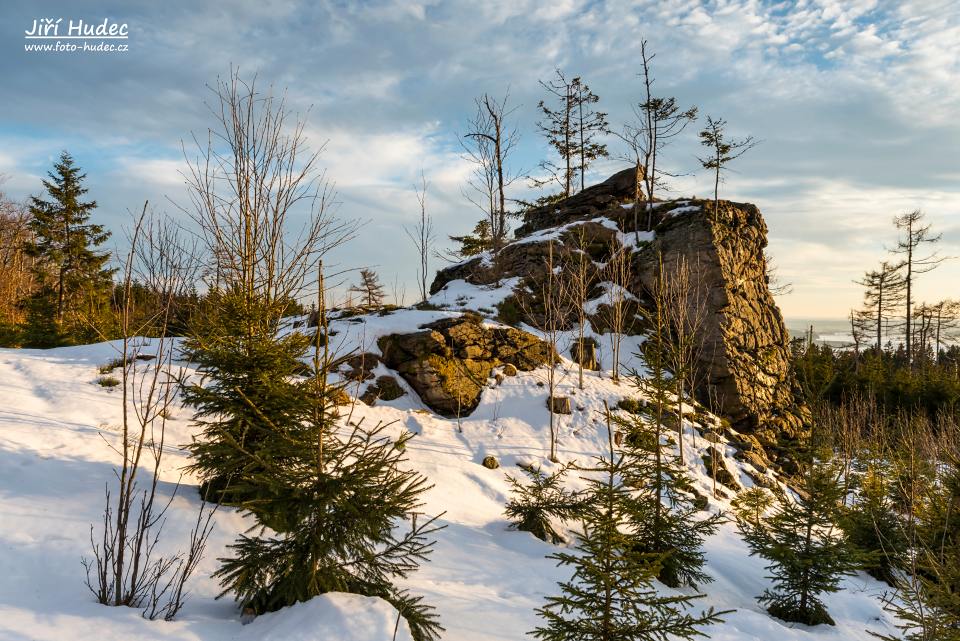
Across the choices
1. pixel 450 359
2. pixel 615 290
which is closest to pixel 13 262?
pixel 450 359

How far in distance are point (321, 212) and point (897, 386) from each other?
32.0 meters

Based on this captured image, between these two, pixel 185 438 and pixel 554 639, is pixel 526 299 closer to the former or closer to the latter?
pixel 185 438

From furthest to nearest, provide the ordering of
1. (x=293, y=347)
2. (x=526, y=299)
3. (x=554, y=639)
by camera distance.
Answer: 1. (x=526, y=299)
2. (x=293, y=347)
3. (x=554, y=639)

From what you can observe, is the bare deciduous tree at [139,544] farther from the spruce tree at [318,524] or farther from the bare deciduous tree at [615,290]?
the bare deciduous tree at [615,290]

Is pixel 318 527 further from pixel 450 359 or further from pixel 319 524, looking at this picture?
pixel 450 359

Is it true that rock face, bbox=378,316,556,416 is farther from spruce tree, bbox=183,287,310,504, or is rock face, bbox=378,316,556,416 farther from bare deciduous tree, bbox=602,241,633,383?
spruce tree, bbox=183,287,310,504

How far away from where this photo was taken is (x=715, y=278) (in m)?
18.2

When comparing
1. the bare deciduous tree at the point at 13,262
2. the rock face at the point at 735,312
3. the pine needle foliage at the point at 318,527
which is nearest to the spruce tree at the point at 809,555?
the pine needle foliage at the point at 318,527

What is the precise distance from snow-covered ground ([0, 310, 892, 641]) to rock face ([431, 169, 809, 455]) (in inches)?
236

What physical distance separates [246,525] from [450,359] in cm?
807

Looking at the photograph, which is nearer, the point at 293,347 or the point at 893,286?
the point at 293,347

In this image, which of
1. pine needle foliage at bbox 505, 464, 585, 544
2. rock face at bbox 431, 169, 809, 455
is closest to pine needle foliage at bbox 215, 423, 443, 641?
pine needle foliage at bbox 505, 464, 585, 544

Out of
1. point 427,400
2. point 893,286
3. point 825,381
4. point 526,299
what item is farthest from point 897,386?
point 427,400

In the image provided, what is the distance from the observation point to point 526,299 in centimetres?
1936
